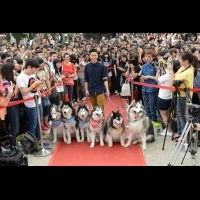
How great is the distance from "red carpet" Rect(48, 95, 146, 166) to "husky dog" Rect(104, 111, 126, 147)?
12 cm

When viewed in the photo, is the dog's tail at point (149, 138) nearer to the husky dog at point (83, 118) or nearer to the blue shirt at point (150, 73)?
the blue shirt at point (150, 73)

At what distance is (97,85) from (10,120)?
200 cm

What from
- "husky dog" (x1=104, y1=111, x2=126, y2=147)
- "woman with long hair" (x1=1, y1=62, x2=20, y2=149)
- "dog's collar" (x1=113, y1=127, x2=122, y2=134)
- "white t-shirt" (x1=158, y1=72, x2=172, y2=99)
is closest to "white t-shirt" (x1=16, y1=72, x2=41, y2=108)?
"woman with long hair" (x1=1, y1=62, x2=20, y2=149)

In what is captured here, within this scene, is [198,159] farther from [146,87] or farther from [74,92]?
[74,92]

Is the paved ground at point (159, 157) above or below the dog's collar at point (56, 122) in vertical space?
below

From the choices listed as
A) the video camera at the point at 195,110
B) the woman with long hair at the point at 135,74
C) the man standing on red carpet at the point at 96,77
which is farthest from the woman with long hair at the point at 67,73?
the video camera at the point at 195,110

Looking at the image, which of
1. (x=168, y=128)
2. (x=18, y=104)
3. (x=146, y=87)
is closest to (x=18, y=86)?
(x=18, y=104)

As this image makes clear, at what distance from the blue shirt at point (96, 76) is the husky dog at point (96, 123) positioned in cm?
56

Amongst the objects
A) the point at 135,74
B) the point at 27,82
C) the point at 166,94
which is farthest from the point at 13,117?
the point at 135,74

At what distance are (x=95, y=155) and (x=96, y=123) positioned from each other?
0.67 metres

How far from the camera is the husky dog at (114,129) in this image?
5.72 metres

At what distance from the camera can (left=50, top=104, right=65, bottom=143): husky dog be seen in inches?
241

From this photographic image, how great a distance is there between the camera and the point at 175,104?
5473 mm

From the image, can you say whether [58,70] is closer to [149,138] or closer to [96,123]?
[96,123]
